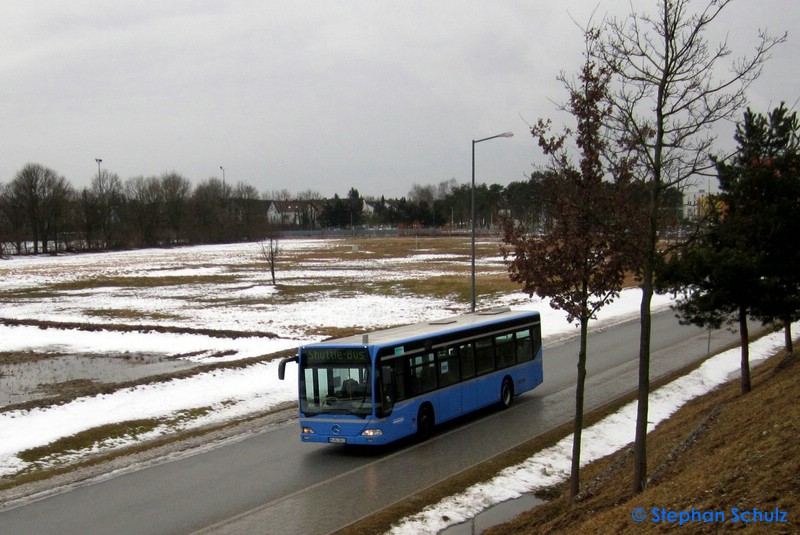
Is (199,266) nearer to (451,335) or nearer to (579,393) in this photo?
(451,335)

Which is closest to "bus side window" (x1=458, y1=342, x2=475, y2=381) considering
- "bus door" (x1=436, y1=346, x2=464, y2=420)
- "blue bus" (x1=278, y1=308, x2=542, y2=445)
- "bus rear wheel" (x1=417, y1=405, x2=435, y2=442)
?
"blue bus" (x1=278, y1=308, x2=542, y2=445)

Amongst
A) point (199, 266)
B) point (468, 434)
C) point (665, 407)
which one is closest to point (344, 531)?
point (468, 434)

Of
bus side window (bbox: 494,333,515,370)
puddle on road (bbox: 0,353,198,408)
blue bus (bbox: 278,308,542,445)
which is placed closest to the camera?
blue bus (bbox: 278,308,542,445)

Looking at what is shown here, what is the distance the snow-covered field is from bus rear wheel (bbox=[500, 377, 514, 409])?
312 cm

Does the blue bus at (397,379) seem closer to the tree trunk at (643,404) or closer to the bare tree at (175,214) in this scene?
the tree trunk at (643,404)

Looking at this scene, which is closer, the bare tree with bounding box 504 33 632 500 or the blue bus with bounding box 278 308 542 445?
the bare tree with bounding box 504 33 632 500

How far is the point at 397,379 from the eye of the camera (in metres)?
16.3

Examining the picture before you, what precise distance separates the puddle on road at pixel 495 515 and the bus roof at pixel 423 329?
469 cm

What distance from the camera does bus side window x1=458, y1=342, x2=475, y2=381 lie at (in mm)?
18438

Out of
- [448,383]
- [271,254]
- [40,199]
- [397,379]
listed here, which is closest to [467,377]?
[448,383]

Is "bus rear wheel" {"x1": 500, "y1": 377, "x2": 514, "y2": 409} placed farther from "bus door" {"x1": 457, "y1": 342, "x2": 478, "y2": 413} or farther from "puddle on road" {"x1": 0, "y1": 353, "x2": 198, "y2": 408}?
"puddle on road" {"x1": 0, "y1": 353, "x2": 198, "y2": 408}

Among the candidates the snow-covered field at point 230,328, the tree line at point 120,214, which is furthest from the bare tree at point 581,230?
the tree line at point 120,214

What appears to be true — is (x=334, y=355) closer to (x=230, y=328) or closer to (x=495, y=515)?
(x=495, y=515)

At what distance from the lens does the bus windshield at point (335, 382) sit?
15766mm
